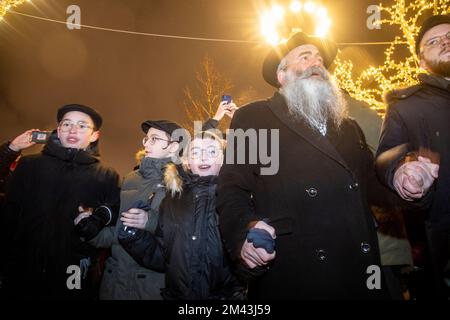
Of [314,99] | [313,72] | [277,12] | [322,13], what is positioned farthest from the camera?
[277,12]

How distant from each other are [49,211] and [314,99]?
285 cm

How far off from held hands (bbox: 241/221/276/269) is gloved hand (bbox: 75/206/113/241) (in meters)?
1.92

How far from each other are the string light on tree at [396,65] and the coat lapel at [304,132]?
7.27 m

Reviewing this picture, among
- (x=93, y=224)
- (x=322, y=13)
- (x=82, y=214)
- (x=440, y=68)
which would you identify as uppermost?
(x=322, y=13)

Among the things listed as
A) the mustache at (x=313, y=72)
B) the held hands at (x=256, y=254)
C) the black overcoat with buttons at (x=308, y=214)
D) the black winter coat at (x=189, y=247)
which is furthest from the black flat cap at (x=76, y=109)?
the held hands at (x=256, y=254)

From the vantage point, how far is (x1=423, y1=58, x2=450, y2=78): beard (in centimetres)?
291

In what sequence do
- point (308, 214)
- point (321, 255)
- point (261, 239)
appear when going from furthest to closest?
point (308, 214) → point (321, 255) → point (261, 239)

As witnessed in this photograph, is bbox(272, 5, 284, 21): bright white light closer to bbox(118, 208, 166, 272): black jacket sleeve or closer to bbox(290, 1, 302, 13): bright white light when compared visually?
bbox(290, 1, 302, 13): bright white light

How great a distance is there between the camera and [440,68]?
2941 millimetres

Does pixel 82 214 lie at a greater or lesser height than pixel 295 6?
lesser

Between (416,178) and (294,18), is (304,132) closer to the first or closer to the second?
(416,178)

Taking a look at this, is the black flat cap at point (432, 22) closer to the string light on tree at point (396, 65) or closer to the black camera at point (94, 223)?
the black camera at point (94, 223)

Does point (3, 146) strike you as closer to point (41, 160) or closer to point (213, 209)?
point (41, 160)

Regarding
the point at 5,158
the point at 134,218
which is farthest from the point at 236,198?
the point at 5,158
